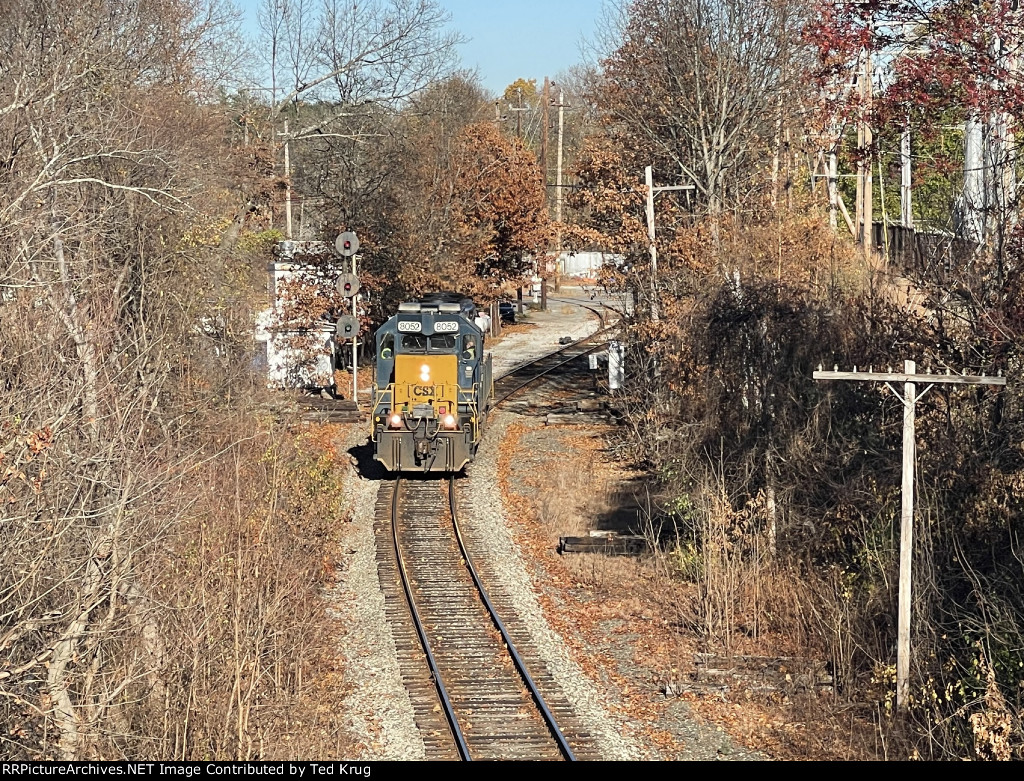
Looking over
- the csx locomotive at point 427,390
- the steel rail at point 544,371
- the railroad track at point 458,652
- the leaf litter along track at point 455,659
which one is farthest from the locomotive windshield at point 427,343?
the steel rail at point 544,371

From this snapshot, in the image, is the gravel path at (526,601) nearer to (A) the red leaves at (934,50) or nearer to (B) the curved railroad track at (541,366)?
(B) the curved railroad track at (541,366)

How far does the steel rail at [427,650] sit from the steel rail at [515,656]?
108cm

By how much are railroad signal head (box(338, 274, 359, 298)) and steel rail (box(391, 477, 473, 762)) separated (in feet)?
35.3

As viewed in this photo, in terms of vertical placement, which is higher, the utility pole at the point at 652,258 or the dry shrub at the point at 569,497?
the utility pole at the point at 652,258

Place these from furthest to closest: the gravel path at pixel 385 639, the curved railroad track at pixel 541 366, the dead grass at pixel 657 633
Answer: the curved railroad track at pixel 541 366 < the dead grass at pixel 657 633 < the gravel path at pixel 385 639

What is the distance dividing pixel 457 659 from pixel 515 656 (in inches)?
32.6

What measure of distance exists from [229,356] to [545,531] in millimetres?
8229

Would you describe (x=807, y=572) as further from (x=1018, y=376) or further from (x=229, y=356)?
(x=229, y=356)

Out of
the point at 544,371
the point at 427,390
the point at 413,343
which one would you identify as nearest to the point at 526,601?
the point at 427,390

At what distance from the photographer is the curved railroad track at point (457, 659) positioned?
44.2 feet

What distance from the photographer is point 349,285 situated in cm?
3375

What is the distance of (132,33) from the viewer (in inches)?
1078

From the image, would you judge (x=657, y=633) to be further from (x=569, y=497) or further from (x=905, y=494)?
(x=569, y=497)

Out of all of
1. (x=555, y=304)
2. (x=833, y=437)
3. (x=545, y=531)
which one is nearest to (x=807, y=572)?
(x=833, y=437)
